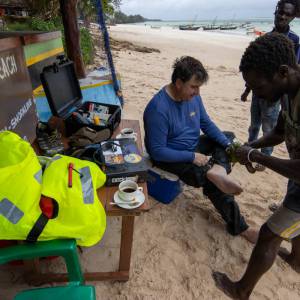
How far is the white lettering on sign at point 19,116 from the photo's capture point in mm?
2002

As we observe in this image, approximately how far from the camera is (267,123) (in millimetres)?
3076

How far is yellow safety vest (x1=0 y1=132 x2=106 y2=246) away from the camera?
3.98 ft

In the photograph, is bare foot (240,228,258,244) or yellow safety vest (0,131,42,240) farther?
bare foot (240,228,258,244)

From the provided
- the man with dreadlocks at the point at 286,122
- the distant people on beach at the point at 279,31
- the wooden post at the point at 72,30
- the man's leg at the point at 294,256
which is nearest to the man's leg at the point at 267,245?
the man with dreadlocks at the point at 286,122

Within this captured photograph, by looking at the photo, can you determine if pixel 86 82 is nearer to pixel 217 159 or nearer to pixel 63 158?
pixel 217 159

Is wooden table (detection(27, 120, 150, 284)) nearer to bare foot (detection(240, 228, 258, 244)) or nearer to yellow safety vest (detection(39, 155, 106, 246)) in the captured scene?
yellow safety vest (detection(39, 155, 106, 246))

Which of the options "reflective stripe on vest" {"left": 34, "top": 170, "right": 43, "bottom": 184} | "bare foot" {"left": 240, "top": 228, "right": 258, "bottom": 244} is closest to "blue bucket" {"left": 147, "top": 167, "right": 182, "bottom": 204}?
"bare foot" {"left": 240, "top": 228, "right": 258, "bottom": 244}

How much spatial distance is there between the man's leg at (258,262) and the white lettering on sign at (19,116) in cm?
183

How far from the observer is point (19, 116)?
2.16m

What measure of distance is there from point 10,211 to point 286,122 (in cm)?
155

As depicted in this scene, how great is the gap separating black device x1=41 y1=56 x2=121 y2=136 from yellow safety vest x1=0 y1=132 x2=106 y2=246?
2.68 ft

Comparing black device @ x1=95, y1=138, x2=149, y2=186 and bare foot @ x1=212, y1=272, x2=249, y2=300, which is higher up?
black device @ x1=95, y1=138, x2=149, y2=186

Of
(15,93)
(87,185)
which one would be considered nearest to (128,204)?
(87,185)

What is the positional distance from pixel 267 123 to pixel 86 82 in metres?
2.54
